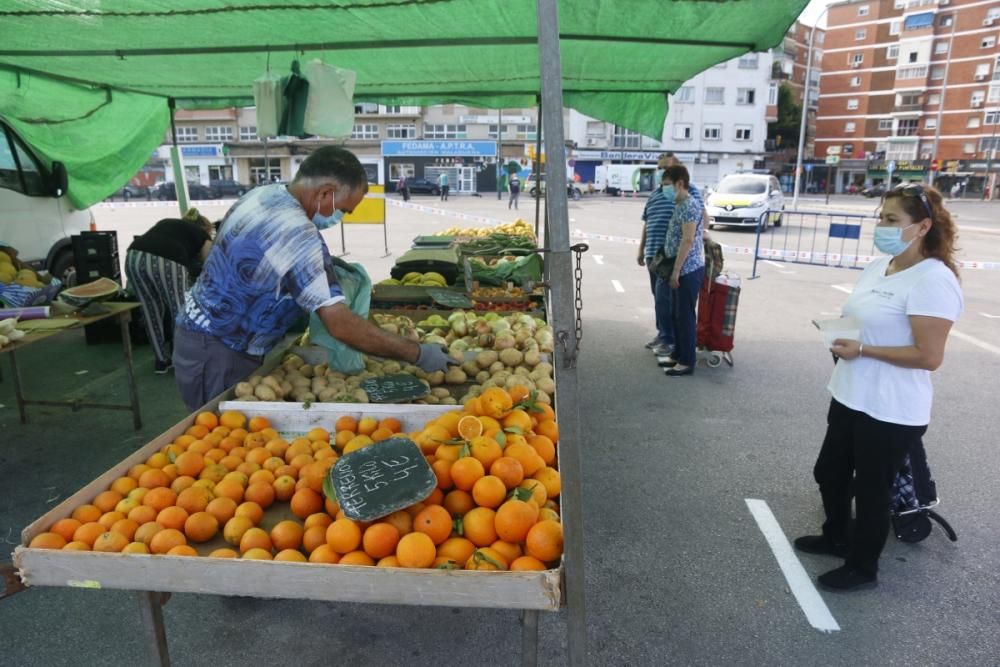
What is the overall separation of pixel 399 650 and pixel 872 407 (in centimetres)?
232

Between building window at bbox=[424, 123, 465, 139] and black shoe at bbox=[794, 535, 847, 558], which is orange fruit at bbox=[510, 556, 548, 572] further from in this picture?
building window at bbox=[424, 123, 465, 139]

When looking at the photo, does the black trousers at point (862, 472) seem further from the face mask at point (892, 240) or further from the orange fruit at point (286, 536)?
the orange fruit at point (286, 536)

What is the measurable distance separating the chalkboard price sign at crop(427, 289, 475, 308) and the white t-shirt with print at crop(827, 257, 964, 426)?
2.74 metres

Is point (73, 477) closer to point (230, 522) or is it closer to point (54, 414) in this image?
point (54, 414)

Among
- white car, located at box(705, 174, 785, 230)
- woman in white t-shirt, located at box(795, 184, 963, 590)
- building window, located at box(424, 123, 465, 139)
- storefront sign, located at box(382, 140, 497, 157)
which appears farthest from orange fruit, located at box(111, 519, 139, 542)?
building window, located at box(424, 123, 465, 139)

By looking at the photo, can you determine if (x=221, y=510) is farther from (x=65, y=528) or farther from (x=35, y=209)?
(x=35, y=209)

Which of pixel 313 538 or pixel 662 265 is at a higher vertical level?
pixel 662 265

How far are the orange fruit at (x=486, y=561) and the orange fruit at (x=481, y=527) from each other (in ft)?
0.23

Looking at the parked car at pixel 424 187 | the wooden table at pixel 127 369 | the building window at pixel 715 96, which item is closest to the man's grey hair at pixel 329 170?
the wooden table at pixel 127 369

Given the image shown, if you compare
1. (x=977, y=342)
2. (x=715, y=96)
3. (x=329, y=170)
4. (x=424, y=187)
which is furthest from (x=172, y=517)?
(x=715, y=96)

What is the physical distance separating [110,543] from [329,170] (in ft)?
5.39

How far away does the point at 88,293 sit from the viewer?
17.1ft

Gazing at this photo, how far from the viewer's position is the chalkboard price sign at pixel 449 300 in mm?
4825

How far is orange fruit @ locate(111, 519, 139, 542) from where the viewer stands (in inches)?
73.8
